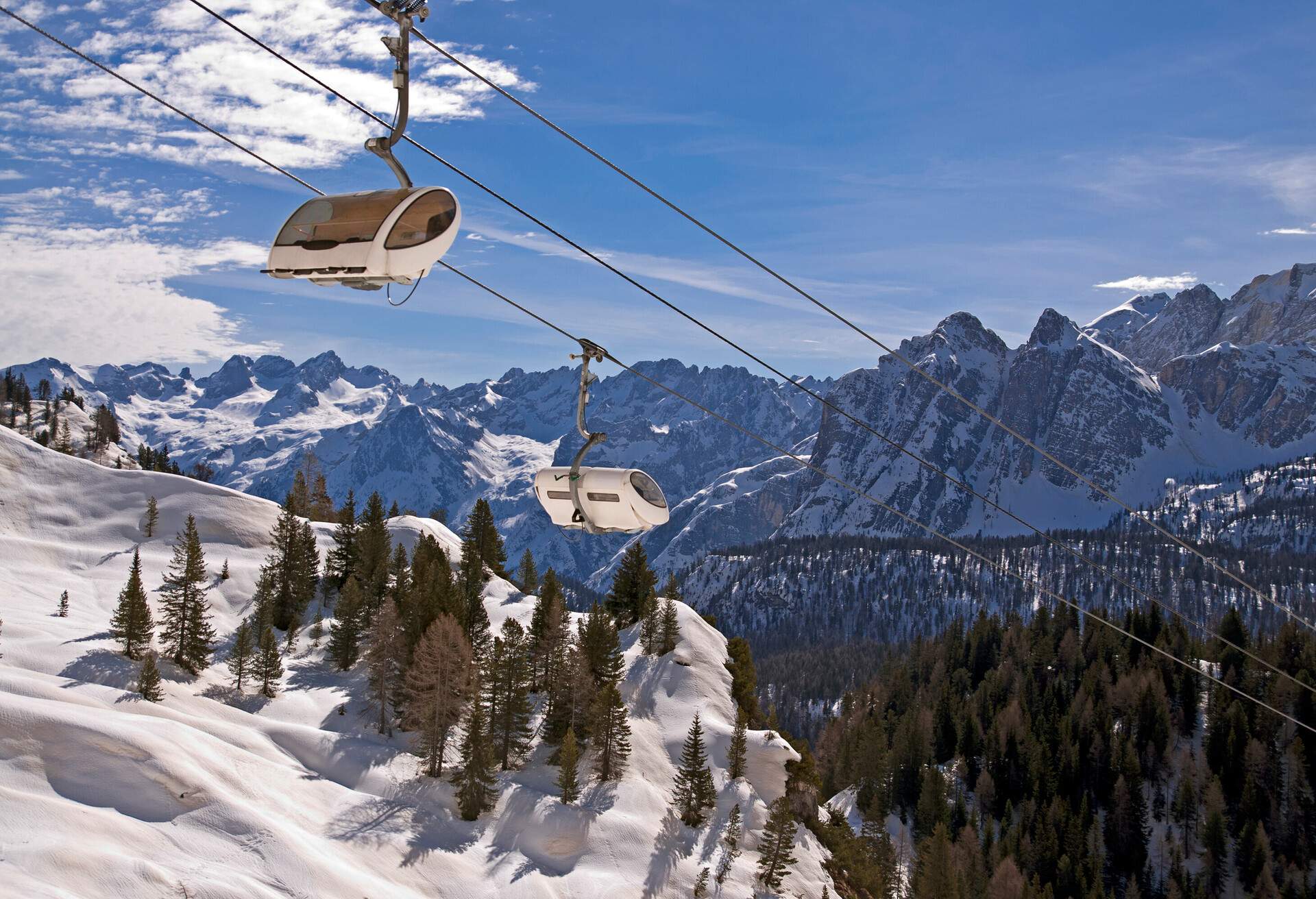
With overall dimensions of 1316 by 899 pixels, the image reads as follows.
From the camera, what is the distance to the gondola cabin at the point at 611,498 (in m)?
20.2

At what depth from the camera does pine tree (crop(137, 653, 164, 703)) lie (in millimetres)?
56906

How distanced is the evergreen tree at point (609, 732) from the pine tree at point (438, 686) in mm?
8722

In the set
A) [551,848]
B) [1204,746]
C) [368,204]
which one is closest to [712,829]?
[551,848]

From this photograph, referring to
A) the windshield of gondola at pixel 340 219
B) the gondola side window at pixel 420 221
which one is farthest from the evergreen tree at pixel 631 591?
the gondola side window at pixel 420 221

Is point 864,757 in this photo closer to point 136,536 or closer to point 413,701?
point 413,701

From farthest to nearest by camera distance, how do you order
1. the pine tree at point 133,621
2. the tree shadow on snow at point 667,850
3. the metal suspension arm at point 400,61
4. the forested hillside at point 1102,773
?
the forested hillside at point 1102,773
the pine tree at point 133,621
the tree shadow on snow at point 667,850
the metal suspension arm at point 400,61

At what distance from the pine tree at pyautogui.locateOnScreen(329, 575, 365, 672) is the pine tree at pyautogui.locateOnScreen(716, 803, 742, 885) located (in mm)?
28477

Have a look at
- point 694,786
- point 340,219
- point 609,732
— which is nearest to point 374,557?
point 609,732

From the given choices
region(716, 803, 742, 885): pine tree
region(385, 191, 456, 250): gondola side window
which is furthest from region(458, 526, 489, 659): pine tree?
region(385, 191, 456, 250): gondola side window

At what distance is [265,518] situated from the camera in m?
94.2

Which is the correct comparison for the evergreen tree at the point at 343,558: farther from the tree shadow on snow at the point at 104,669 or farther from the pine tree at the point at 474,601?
the tree shadow on snow at the point at 104,669

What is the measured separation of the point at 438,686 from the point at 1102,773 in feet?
277

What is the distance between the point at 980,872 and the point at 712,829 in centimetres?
3862

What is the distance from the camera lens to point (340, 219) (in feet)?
51.4
